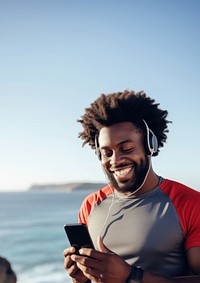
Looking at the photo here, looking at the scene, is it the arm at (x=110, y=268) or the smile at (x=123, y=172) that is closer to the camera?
the arm at (x=110, y=268)

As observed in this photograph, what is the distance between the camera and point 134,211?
3.01 m

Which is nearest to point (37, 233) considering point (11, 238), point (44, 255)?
point (11, 238)

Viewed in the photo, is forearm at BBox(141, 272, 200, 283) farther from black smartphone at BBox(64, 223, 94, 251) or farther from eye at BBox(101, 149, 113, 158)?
eye at BBox(101, 149, 113, 158)

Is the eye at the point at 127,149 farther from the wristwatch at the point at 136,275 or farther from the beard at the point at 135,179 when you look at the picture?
the wristwatch at the point at 136,275

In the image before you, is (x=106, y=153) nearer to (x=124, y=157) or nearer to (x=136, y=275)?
(x=124, y=157)

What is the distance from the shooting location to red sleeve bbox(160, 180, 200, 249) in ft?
8.93

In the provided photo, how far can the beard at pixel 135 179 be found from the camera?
9.82 feet

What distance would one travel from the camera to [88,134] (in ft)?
11.4

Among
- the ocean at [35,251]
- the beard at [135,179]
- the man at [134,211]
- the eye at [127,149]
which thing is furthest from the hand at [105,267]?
the ocean at [35,251]

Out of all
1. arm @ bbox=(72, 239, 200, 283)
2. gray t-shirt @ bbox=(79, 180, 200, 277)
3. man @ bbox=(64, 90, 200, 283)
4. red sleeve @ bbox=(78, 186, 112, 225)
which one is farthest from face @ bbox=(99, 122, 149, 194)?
arm @ bbox=(72, 239, 200, 283)

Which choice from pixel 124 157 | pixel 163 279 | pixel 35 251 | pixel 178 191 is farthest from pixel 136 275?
pixel 35 251

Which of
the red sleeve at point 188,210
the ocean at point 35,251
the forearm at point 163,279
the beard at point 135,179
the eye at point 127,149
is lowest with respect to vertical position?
the ocean at point 35,251

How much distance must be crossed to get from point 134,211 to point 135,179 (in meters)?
0.21

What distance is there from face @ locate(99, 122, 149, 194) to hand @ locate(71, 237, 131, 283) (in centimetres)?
57
